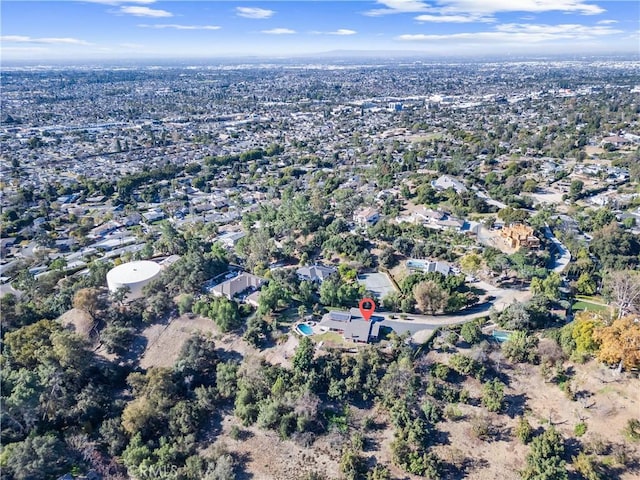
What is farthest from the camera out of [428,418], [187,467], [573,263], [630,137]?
[630,137]

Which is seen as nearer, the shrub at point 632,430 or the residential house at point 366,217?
the shrub at point 632,430

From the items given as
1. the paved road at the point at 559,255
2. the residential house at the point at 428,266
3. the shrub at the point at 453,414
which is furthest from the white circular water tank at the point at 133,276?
the paved road at the point at 559,255

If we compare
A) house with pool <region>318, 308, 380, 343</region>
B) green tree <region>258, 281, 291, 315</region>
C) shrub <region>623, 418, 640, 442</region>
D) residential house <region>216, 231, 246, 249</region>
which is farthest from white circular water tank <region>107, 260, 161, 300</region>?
shrub <region>623, 418, 640, 442</region>

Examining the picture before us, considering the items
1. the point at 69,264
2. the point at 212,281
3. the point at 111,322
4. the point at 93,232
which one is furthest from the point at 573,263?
the point at 93,232

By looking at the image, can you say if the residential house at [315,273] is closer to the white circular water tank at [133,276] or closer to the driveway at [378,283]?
the driveway at [378,283]

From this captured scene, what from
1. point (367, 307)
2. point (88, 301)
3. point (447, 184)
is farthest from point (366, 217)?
point (88, 301)

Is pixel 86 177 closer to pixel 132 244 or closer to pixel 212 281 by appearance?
pixel 132 244
